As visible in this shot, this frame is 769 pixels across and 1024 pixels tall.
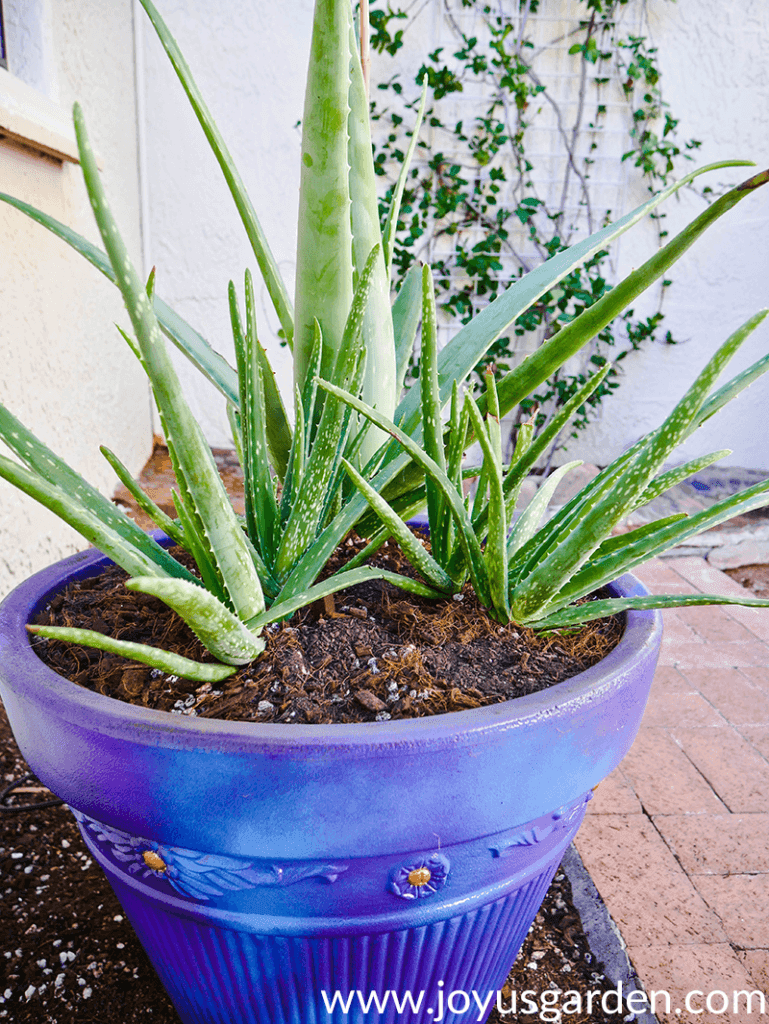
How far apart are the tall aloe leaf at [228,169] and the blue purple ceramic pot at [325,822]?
0.39 m

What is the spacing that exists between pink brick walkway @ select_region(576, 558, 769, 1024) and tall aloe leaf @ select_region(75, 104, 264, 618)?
746mm

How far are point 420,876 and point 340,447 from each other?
1.15 feet

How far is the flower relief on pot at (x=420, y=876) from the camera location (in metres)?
0.52

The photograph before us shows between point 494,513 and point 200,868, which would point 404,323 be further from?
point 200,868

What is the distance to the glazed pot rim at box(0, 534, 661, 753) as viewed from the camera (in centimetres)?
47

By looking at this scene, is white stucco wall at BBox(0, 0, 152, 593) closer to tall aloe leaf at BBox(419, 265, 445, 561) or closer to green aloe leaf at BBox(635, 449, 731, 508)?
tall aloe leaf at BBox(419, 265, 445, 561)

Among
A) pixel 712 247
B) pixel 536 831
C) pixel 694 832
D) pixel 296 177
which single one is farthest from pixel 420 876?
pixel 712 247

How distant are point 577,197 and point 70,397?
7.86 feet

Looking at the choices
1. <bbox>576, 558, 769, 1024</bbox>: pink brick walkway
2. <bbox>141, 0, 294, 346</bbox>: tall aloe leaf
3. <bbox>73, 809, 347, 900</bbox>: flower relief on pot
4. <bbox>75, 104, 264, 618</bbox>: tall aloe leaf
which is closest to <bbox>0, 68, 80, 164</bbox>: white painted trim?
<bbox>141, 0, 294, 346</bbox>: tall aloe leaf

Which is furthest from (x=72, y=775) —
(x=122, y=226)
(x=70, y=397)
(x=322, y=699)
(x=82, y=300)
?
(x=122, y=226)

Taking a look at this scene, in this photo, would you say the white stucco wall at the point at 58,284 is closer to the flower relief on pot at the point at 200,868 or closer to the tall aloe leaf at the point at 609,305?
the flower relief on pot at the point at 200,868

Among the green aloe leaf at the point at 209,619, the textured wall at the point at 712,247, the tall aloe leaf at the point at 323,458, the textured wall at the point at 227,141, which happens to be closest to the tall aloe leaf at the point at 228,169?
the tall aloe leaf at the point at 323,458

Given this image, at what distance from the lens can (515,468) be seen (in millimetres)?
721

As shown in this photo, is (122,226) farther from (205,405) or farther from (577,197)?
(577,197)
